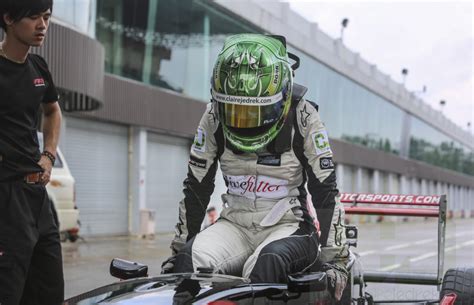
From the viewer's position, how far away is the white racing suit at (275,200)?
127 inches

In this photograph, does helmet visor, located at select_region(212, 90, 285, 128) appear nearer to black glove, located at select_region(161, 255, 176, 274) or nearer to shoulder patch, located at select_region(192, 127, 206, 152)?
shoulder patch, located at select_region(192, 127, 206, 152)

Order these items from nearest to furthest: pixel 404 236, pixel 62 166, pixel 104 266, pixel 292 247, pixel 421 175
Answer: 1. pixel 292 247
2. pixel 104 266
3. pixel 62 166
4. pixel 404 236
5. pixel 421 175

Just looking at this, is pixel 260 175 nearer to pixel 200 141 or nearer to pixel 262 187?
pixel 262 187

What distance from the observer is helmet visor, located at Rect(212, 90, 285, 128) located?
10.2 ft

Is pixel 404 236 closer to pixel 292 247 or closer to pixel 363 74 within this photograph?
pixel 292 247

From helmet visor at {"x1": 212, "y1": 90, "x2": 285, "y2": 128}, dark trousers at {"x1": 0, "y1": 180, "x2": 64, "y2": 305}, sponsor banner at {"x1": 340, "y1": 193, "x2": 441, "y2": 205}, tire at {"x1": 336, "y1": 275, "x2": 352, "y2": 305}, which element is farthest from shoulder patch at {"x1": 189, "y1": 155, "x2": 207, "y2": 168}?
sponsor banner at {"x1": 340, "y1": 193, "x2": 441, "y2": 205}

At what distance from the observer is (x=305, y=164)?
3432 millimetres

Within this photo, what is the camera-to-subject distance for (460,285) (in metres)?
3.98

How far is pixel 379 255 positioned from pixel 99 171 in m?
9.51

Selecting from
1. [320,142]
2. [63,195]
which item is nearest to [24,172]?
[320,142]

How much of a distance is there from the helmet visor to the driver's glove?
2.57 ft

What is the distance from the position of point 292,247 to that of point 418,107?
57153mm

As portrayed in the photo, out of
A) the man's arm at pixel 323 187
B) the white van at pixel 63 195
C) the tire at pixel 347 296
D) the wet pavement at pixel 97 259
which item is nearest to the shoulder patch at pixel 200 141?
the man's arm at pixel 323 187

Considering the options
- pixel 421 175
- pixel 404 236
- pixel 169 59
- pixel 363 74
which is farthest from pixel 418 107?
pixel 404 236
